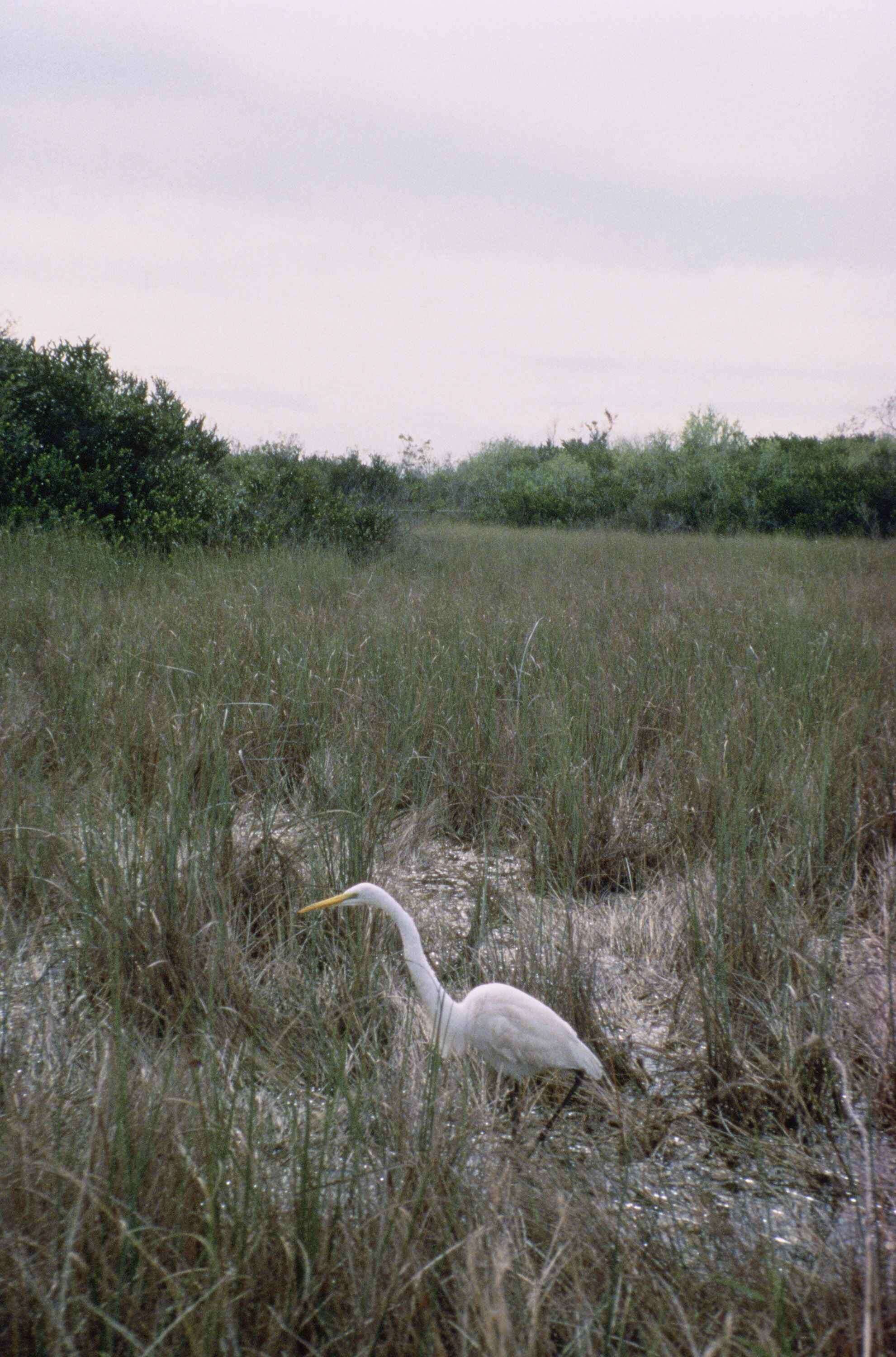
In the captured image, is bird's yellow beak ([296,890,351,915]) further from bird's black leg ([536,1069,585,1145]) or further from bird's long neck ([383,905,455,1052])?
bird's black leg ([536,1069,585,1145])

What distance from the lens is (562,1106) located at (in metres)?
1.94

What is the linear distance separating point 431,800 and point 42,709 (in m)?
1.78

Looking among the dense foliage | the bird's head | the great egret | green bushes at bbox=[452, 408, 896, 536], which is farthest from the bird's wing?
green bushes at bbox=[452, 408, 896, 536]

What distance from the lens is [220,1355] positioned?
1.30 m

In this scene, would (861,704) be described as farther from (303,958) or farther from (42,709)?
(42,709)

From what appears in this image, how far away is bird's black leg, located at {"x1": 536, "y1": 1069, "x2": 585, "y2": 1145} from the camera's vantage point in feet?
6.22

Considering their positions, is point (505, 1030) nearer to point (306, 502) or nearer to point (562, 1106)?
point (562, 1106)

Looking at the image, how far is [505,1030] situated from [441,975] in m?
0.64

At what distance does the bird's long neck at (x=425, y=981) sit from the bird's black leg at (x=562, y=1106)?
0.26 metres

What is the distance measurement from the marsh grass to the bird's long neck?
0.09m

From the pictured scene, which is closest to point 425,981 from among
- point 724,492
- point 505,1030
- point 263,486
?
point 505,1030

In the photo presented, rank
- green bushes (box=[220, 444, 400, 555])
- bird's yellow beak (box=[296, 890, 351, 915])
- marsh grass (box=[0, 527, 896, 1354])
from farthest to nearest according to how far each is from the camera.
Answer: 1. green bushes (box=[220, 444, 400, 555])
2. bird's yellow beak (box=[296, 890, 351, 915])
3. marsh grass (box=[0, 527, 896, 1354])

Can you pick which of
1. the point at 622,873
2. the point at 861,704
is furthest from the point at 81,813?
the point at 861,704

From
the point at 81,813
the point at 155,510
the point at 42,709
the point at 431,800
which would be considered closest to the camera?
the point at 81,813
